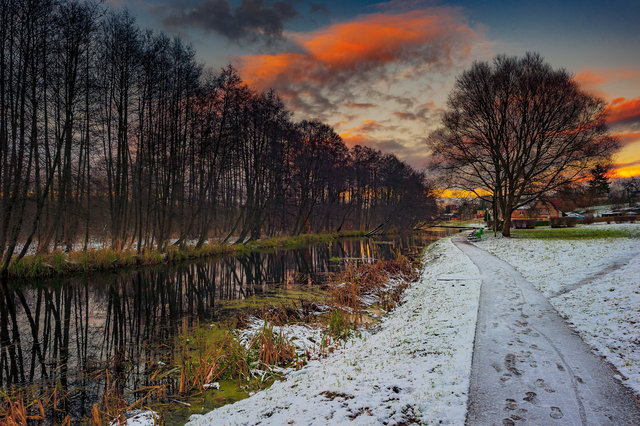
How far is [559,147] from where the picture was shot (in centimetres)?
2478

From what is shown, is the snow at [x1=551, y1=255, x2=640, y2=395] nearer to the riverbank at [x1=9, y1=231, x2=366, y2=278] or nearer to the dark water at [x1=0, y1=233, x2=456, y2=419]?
the dark water at [x1=0, y1=233, x2=456, y2=419]

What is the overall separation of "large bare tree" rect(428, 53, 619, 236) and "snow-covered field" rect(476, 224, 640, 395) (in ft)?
35.9

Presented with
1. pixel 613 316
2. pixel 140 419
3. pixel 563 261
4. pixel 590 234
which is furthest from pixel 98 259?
pixel 590 234

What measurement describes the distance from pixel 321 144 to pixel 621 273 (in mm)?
35563

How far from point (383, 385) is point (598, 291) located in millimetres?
7954

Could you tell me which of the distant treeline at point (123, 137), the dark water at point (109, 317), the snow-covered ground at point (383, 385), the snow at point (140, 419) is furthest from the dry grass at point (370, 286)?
the distant treeline at point (123, 137)

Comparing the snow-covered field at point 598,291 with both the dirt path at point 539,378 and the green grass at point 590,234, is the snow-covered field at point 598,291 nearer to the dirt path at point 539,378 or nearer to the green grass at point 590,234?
the dirt path at point 539,378

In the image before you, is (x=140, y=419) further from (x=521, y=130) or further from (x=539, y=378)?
(x=521, y=130)

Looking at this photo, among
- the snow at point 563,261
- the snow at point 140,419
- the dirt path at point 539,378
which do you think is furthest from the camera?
the snow at point 563,261

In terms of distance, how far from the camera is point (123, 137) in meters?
20.1

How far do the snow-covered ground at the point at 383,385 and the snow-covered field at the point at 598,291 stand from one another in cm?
215

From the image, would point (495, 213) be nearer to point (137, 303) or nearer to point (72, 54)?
point (137, 303)

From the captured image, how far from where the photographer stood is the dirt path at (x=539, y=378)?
139 inches

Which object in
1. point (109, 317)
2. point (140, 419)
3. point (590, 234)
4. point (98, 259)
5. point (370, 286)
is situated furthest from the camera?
point (590, 234)
